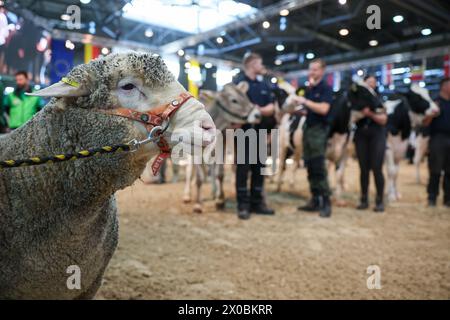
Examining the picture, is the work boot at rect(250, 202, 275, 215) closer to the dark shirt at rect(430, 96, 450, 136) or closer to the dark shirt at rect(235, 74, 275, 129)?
the dark shirt at rect(235, 74, 275, 129)

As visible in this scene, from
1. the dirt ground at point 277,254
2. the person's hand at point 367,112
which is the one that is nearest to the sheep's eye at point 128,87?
the dirt ground at point 277,254

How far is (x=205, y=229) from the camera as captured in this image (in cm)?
504

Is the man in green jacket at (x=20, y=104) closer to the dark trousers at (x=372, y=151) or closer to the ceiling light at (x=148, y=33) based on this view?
the dark trousers at (x=372, y=151)

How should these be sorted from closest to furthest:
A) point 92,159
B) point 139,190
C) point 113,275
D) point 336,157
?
point 92,159
point 113,275
point 336,157
point 139,190

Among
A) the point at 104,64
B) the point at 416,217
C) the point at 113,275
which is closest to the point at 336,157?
the point at 416,217

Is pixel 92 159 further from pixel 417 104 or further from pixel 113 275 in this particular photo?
pixel 417 104

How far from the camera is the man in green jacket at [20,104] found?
440 cm

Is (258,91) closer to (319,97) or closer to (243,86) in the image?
(243,86)

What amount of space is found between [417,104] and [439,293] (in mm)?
5195

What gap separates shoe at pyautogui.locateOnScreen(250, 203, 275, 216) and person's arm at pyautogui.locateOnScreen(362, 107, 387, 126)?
7.82 feet

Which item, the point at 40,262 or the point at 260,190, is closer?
the point at 40,262

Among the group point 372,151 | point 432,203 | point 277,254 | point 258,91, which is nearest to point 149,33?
point 258,91

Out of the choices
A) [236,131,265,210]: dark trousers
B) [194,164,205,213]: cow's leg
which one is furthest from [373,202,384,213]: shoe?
[194,164,205,213]: cow's leg

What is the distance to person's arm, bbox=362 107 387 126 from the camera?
236 inches
